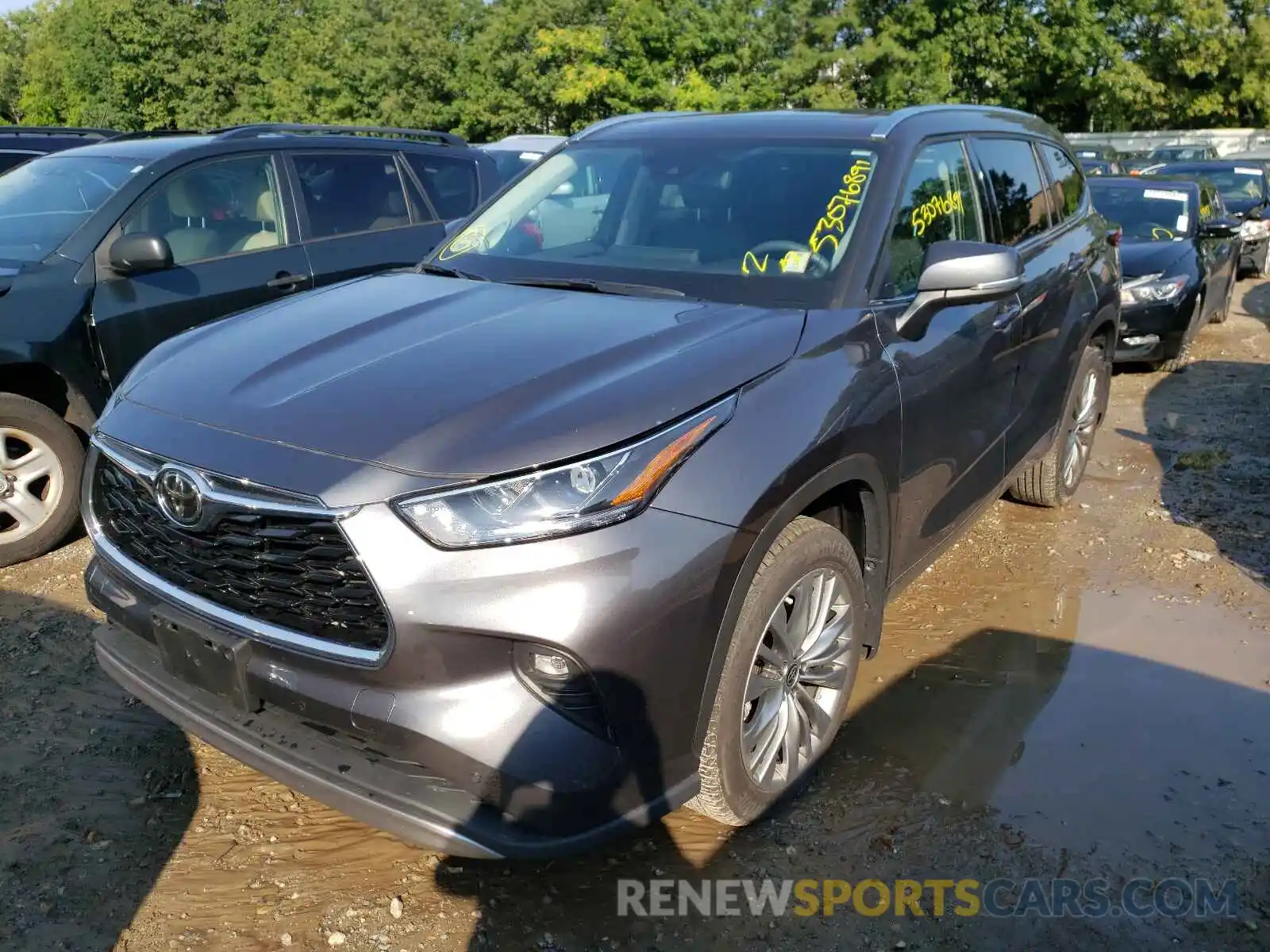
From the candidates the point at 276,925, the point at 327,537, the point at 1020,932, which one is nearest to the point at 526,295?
the point at 327,537

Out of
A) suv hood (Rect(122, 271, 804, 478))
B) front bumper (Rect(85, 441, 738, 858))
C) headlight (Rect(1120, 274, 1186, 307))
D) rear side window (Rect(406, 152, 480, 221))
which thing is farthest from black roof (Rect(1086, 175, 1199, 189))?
front bumper (Rect(85, 441, 738, 858))

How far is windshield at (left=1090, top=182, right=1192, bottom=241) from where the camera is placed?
9.50m

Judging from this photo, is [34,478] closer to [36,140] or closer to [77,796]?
[77,796]

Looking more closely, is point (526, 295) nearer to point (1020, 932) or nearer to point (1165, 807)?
point (1020, 932)

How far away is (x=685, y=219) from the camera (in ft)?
11.6

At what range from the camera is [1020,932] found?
8.55 feet

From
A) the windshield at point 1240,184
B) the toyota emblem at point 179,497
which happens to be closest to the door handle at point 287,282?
the toyota emblem at point 179,497

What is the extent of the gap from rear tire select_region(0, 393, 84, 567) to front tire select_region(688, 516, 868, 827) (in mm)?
3481

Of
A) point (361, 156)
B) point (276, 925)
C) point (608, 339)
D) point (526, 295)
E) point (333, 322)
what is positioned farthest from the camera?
point (361, 156)

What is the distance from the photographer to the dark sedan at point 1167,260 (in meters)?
8.46

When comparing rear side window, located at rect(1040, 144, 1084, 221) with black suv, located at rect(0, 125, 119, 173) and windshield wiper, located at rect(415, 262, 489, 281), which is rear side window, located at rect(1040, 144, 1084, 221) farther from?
black suv, located at rect(0, 125, 119, 173)

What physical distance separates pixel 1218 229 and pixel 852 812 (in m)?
8.19

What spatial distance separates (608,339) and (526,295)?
0.60 m

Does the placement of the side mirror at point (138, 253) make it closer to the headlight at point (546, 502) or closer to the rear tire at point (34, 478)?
the rear tire at point (34, 478)
